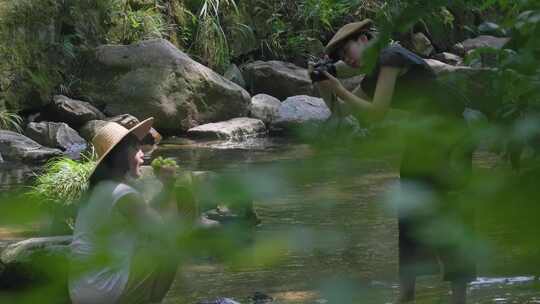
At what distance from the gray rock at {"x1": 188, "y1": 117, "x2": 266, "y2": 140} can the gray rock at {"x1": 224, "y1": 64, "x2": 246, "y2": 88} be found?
5.77 feet

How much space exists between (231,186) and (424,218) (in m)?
0.16

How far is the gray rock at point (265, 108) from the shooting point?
1470cm

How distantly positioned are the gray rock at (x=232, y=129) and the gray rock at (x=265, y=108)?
298 mm

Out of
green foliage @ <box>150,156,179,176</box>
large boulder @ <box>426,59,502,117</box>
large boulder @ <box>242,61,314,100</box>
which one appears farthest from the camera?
large boulder @ <box>242,61,314,100</box>

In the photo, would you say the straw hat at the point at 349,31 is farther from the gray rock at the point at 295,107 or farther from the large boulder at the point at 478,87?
the gray rock at the point at 295,107

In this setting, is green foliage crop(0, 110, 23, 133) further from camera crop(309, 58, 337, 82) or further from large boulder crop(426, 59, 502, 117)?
large boulder crop(426, 59, 502, 117)

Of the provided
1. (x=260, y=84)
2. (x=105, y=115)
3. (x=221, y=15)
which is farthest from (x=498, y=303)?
(x=221, y=15)

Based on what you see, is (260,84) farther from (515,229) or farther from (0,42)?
(515,229)

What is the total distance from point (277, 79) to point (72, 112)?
3.58 m

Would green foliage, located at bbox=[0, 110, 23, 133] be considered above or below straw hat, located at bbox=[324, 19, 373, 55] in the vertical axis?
below

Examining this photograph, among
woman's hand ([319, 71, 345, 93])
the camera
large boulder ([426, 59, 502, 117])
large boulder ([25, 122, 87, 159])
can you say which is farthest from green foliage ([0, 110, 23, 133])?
large boulder ([426, 59, 502, 117])

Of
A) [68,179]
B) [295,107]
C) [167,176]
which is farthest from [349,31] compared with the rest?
[295,107]

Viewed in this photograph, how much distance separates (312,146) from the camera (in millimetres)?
894

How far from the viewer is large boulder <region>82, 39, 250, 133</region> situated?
552 inches
